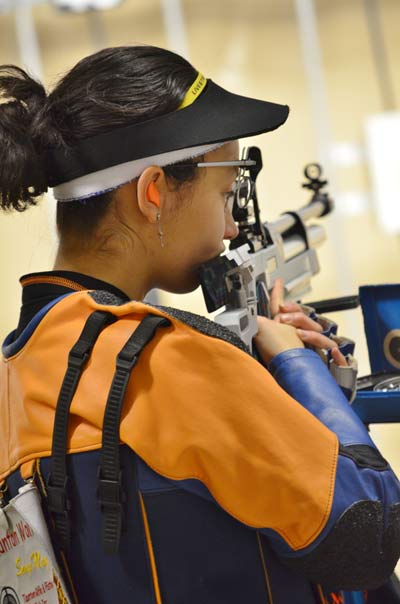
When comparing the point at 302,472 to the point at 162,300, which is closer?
the point at 302,472

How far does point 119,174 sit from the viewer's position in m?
1.03

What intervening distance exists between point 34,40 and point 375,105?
5.94 feet

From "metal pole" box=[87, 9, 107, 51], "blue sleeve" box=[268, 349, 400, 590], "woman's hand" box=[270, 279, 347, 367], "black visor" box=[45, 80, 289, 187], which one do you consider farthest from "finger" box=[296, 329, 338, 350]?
"metal pole" box=[87, 9, 107, 51]

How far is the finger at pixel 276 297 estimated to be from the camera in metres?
1.25

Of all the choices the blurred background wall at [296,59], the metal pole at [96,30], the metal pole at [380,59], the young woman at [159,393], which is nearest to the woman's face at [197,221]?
the young woman at [159,393]

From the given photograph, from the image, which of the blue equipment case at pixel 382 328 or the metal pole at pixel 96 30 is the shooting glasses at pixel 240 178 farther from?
the metal pole at pixel 96 30

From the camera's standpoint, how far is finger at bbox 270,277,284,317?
1.25 m

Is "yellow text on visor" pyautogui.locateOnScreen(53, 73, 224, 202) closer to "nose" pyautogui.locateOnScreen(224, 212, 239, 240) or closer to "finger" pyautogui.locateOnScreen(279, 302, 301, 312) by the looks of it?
"nose" pyautogui.locateOnScreen(224, 212, 239, 240)

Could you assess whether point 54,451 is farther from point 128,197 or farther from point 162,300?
point 162,300

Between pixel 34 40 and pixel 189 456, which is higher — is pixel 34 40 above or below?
above

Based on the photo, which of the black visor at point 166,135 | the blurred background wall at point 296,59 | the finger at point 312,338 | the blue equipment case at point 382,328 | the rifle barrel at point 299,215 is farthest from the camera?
the blurred background wall at point 296,59

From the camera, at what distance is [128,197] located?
3.40 ft

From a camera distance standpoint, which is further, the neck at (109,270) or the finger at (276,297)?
the finger at (276,297)

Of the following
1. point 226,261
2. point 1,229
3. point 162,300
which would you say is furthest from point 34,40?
point 226,261
